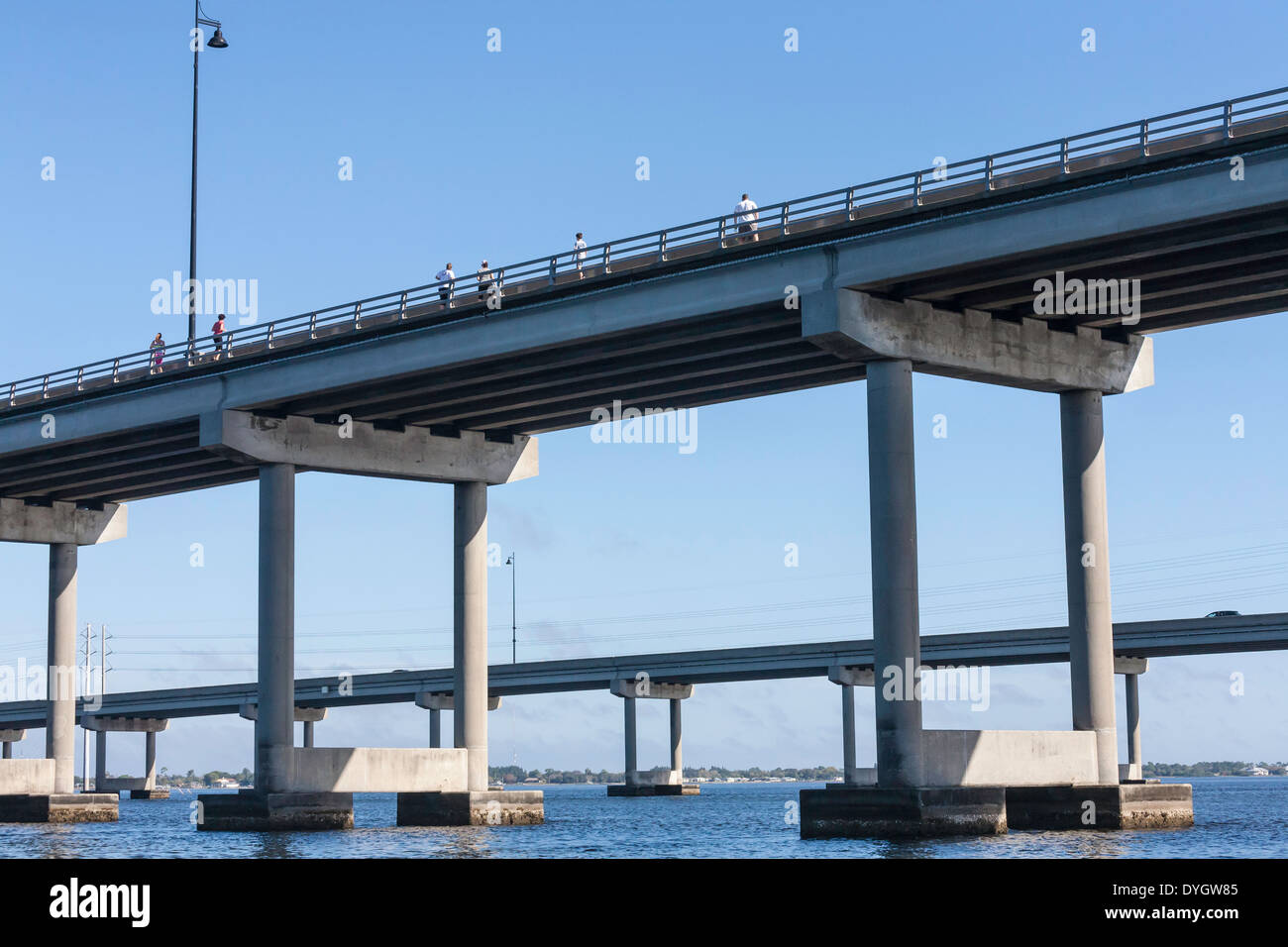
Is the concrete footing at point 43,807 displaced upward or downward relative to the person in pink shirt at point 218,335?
downward

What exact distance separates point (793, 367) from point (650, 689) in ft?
281

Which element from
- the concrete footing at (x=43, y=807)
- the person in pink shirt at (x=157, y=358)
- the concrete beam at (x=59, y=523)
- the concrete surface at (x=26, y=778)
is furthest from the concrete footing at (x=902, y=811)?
the concrete beam at (x=59, y=523)

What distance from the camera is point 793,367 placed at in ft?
172

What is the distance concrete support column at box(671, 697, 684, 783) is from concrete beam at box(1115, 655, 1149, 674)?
126 ft

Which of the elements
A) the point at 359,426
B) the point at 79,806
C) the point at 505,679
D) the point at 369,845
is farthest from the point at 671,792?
the point at 369,845

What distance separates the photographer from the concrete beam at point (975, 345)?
4550 cm

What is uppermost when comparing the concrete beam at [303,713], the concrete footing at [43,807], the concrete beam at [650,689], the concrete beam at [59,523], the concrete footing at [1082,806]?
the concrete beam at [59,523]

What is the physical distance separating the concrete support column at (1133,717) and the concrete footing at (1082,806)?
71.2 meters

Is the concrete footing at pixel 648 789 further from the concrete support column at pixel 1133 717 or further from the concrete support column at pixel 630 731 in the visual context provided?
the concrete support column at pixel 1133 717

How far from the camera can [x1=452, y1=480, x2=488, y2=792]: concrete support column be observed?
207ft

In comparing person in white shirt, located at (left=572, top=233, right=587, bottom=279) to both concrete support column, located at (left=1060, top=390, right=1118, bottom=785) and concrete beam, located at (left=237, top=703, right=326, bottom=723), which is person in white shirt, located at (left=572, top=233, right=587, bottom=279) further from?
concrete beam, located at (left=237, top=703, right=326, bottom=723)

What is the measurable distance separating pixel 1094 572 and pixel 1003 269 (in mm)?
11380

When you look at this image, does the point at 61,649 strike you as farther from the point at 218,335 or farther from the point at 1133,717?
the point at 1133,717

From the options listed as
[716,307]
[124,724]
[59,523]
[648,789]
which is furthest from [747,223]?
[124,724]
